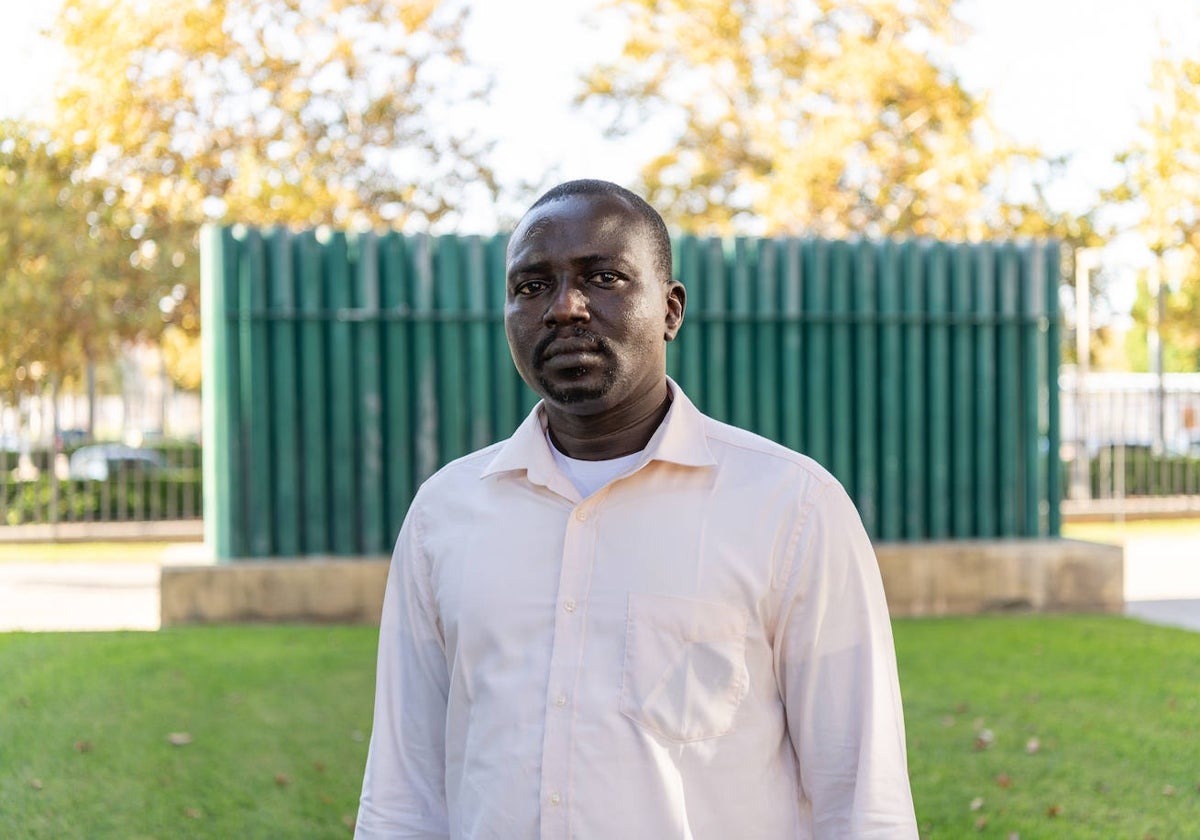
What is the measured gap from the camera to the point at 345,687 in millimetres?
7633

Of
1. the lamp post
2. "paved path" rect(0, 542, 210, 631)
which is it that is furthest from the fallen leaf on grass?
the lamp post

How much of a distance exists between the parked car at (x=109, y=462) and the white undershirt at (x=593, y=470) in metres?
15.0

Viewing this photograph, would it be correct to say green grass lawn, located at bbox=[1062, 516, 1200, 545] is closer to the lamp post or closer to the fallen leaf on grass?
the lamp post

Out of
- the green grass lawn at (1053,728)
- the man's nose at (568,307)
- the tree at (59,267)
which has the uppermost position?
the tree at (59,267)

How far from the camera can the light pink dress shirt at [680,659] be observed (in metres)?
2.11

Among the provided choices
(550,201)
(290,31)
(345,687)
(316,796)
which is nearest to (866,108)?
(290,31)

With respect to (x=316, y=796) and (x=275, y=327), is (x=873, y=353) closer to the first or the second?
(x=275, y=327)

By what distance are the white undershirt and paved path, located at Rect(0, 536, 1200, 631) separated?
7831mm

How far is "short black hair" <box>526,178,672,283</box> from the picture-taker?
7.34 ft

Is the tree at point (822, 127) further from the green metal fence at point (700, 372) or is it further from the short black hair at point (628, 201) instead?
the short black hair at point (628, 201)

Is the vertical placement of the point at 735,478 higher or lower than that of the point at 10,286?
lower

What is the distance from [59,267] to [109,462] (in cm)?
307

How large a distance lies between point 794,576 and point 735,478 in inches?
7.7

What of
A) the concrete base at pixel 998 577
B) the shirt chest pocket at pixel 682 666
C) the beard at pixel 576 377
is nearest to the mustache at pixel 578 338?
the beard at pixel 576 377
